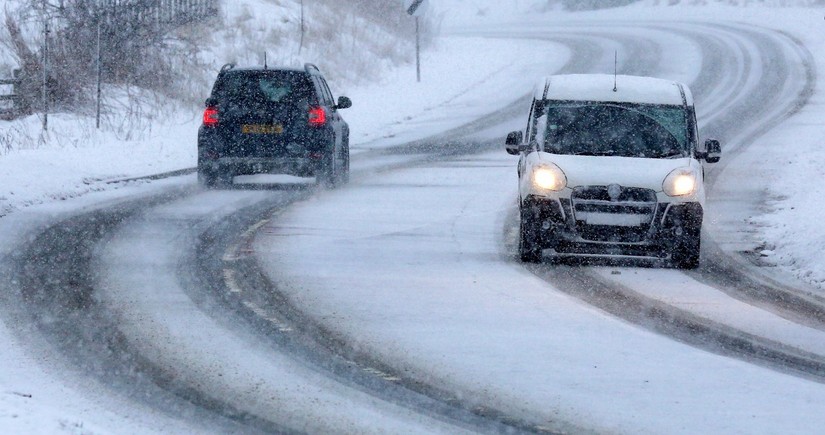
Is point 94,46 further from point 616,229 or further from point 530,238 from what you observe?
point 616,229

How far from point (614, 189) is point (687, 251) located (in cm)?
93

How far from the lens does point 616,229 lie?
13062 mm

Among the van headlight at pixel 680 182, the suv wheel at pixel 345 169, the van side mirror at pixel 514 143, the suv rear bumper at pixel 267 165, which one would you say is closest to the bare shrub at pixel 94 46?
the suv wheel at pixel 345 169

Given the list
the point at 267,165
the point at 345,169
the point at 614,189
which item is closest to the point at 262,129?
the point at 267,165

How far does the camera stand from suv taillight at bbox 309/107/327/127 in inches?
786

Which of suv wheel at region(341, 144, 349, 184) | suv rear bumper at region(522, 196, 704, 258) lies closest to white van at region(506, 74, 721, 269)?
suv rear bumper at region(522, 196, 704, 258)

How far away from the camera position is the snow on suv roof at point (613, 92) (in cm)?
1437

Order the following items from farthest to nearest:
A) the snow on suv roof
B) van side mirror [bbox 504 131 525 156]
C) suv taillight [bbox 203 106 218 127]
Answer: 1. suv taillight [bbox 203 106 218 127]
2. the snow on suv roof
3. van side mirror [bbox 504 131 525 156]

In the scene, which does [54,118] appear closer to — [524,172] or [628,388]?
[524,172]

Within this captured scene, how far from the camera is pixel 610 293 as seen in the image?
11688 millimetres

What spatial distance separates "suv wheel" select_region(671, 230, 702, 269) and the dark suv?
768 cm

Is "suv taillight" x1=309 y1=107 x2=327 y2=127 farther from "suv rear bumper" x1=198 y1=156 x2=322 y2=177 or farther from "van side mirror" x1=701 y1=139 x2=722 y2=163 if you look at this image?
"van side mirror" x1=701 y1=139 x2=722 y2=163

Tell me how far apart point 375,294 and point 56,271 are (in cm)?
289

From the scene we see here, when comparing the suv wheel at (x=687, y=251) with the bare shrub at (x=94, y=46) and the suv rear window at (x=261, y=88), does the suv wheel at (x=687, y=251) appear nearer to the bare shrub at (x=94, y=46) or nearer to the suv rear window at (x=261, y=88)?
the suv rear window at (x=261, y=88)
